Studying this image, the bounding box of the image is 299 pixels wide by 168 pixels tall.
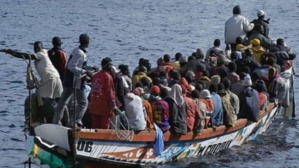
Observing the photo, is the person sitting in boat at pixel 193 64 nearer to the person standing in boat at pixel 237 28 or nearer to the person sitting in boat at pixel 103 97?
the person standing in boat at pixel 237 28

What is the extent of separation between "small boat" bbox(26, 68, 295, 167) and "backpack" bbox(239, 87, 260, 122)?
27 centimetres

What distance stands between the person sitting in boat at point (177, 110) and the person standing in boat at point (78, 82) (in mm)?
2541

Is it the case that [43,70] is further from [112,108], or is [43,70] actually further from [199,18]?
[199,18]

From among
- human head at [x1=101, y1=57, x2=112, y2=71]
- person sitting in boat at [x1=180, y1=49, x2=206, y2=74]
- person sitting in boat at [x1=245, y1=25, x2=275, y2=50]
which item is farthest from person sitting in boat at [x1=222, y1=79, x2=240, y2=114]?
person sitting in boat at [x1=245, y1=25, x2=275, y2=50]

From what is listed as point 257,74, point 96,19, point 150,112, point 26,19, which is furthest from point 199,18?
point 150,112

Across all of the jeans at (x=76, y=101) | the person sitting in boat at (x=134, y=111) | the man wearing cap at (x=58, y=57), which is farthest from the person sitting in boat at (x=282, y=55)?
the jeans at (x=76, y=101)

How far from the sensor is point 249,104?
96.3 feet

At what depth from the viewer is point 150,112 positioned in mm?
26141

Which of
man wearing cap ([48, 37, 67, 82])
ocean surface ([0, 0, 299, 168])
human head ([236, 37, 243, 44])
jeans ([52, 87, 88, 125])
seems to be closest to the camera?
jeans ([52, 87, 88, 125])

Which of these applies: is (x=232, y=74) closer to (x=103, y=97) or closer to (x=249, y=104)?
(x=249, y=104)

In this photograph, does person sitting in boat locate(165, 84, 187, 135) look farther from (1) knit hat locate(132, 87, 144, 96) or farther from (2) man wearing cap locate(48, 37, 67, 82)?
(2) man wearing cap locate(48, 37, 67, 82)

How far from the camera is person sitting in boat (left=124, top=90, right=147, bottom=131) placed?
25422mm

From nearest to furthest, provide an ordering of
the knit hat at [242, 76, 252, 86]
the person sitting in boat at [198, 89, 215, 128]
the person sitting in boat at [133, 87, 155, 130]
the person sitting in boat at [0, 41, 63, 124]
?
the person sitting in boat at [0, 41, 63, 124] < the person sitting in boat at [133, 87, 155, 130] < the person sitting in boat at [198, 89, 215, 128] < the knit hat at [242, 76, 252, 86]

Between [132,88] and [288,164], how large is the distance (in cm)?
510
